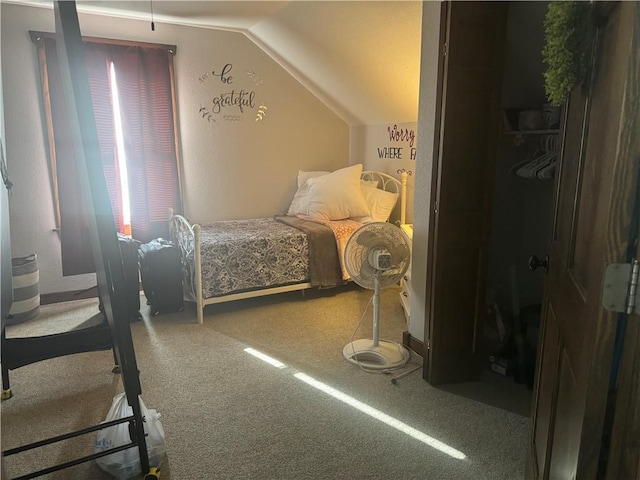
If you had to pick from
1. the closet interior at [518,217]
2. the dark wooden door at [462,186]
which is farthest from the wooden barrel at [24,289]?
the closet interior at [518,217]

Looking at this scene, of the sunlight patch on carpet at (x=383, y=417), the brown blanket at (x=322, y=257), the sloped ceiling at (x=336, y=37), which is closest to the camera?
the sunlight patch on carpet at (x=383, y=417)

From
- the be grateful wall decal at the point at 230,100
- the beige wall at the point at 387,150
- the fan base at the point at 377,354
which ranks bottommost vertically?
the fan base at the point at 377,354

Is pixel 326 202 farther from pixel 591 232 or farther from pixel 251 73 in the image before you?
pixel 591 232

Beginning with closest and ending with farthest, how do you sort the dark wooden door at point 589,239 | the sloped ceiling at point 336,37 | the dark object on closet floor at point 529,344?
the dark wooden door at point 589,239, the dark object on closet floor at point 529,344, the sloped ceiling at point 336,37

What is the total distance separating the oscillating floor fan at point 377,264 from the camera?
263cm

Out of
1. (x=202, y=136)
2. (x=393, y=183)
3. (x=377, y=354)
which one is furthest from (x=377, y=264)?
(x=202, y=136)

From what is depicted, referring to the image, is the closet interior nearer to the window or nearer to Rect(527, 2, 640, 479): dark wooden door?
Rect(527, 2, 640, 479): dark wooden door

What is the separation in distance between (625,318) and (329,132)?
4.21m

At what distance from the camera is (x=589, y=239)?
103cm

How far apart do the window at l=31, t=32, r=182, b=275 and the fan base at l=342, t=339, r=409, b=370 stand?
2.27 meters

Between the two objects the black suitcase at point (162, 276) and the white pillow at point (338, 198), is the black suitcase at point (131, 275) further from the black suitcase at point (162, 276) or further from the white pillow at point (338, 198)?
the white pillow at point (338, 198)

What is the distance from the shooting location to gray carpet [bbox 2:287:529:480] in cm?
187

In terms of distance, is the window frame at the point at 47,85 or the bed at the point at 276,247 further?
the window frame at the point at 47,85

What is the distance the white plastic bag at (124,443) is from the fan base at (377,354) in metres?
1.21
